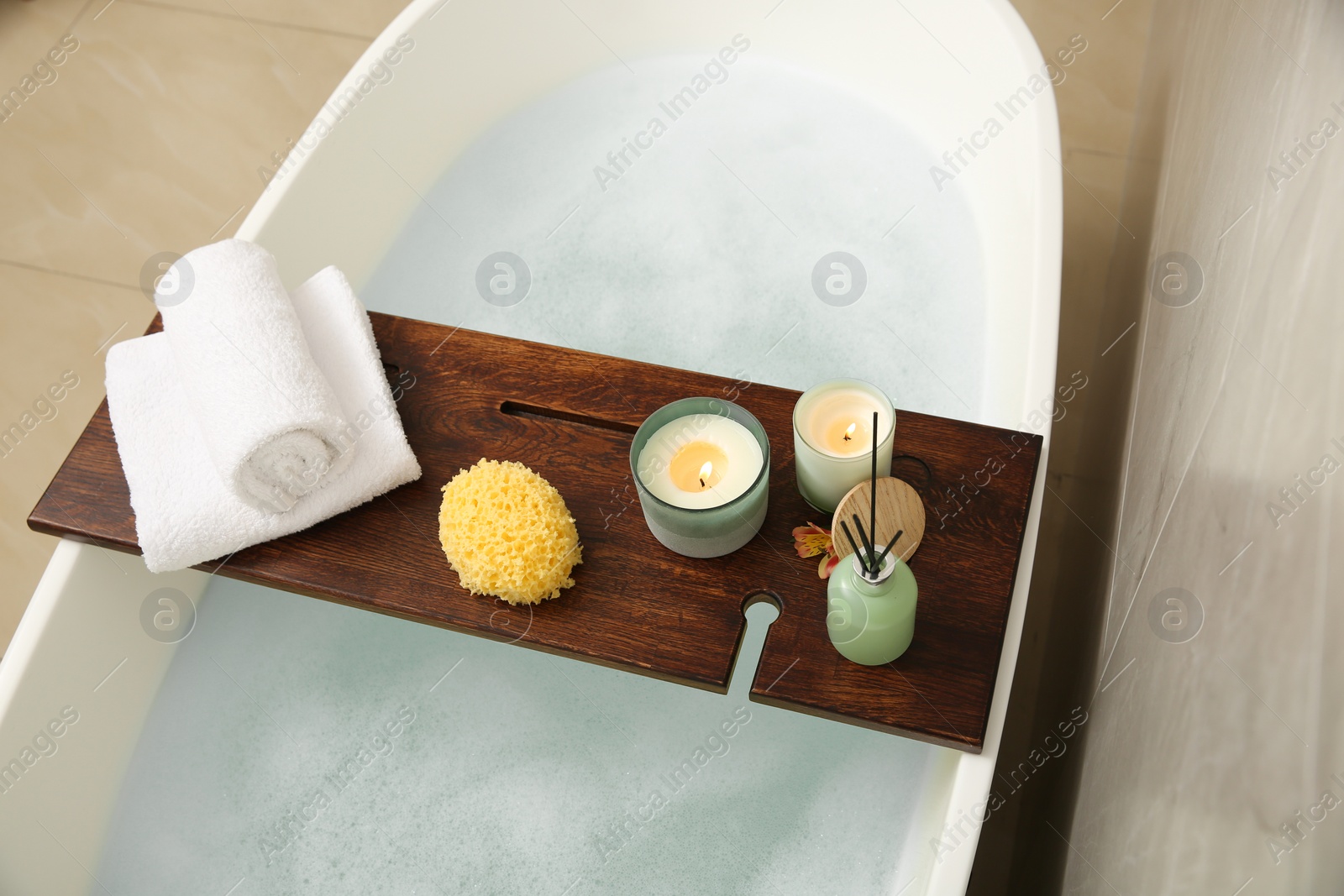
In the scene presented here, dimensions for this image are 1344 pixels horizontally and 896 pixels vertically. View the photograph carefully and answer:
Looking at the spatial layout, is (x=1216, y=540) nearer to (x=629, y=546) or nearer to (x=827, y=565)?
(x=827, y=565)

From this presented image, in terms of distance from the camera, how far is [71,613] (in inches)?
47.9

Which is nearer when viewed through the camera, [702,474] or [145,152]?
[702,474]

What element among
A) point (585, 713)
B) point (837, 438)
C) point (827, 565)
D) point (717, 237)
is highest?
point (717, 237)

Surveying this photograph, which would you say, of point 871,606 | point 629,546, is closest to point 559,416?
point 629,546

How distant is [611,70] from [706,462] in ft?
4.26

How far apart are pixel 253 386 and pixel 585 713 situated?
61cm

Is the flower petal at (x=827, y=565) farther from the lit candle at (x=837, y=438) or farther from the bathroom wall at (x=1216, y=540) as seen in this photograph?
the bathroom wall at (x=1216, y=540)

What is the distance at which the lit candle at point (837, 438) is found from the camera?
1.04 m

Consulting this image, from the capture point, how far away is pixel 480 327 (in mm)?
1761

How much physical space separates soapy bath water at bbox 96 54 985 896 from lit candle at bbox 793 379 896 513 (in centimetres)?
12

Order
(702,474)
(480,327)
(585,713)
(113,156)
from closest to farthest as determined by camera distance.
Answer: (702,474), (585,713), (480,327), (113,156)

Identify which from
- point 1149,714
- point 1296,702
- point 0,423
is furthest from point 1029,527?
point 0,423

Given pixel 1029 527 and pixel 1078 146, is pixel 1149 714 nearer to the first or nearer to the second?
pixel 1029 527

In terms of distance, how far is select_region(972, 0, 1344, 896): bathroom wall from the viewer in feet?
2.03
